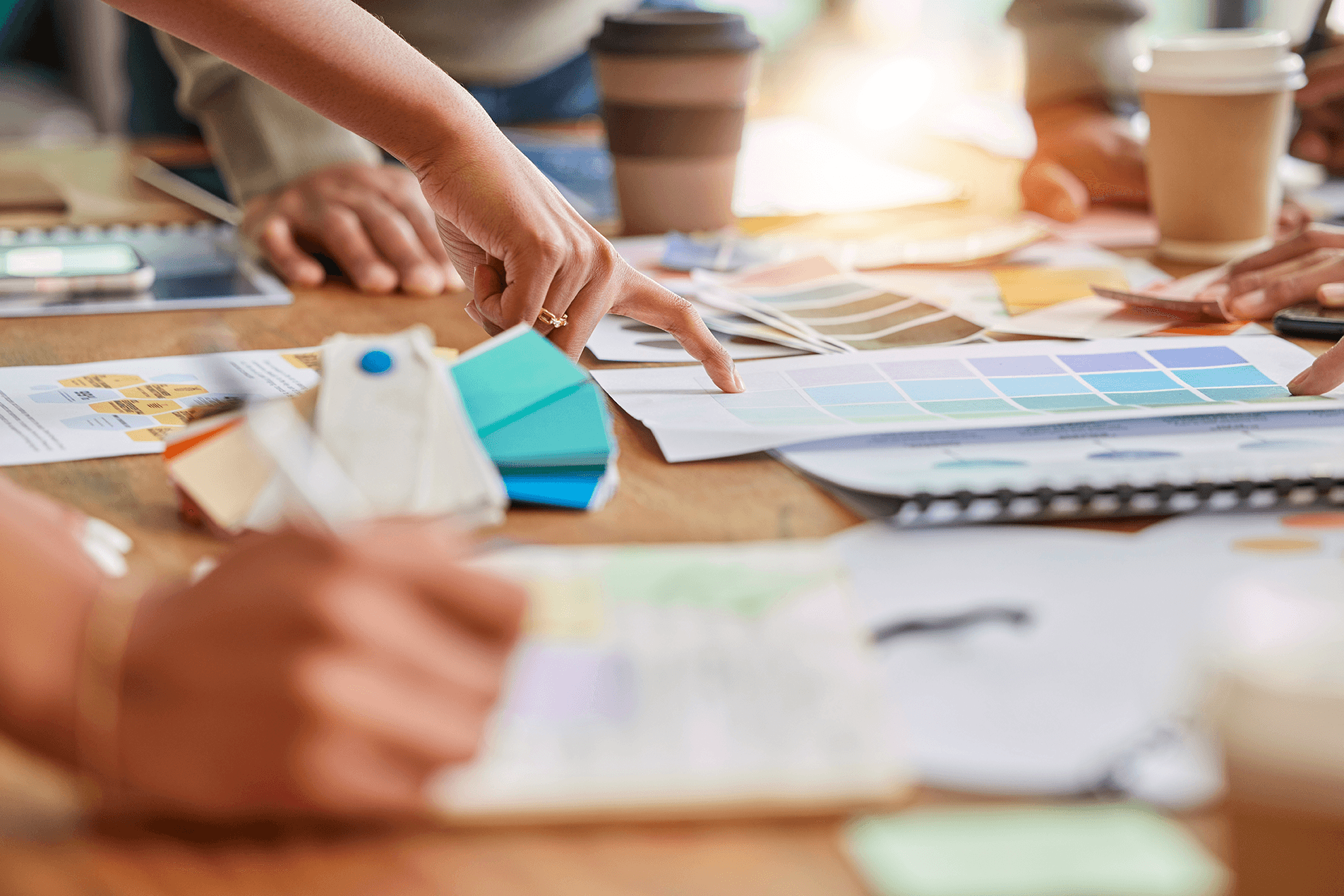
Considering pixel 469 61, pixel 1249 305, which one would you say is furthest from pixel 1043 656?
pixel 469 61

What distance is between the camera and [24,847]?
1.03 ft

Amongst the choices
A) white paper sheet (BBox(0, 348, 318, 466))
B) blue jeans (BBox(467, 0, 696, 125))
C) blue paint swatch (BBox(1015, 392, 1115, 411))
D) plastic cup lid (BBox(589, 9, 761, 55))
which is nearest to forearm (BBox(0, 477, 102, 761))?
white paper sheet (BBox(0, 348, 318, 466))

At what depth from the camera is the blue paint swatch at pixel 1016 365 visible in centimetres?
70

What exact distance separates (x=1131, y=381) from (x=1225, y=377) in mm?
60

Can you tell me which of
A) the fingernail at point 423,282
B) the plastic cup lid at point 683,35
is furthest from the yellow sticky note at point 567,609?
the plastic cup lid at point 683,35

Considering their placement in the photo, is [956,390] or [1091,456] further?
[956,390]

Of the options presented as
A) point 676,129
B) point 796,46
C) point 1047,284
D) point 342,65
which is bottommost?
point 796,46

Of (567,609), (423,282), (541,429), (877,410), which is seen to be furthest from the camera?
(423,282)

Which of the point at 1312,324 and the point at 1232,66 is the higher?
the point at 1232,66

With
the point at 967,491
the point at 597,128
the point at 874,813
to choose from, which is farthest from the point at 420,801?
the point at 597,128

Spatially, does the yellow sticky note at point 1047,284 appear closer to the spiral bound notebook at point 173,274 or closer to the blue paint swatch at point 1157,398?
the blue paint swatch at point 1157,398

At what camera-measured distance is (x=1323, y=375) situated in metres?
0.65

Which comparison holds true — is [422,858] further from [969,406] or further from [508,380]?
[969,406]

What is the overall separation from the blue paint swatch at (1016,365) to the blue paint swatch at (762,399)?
0.12m
